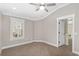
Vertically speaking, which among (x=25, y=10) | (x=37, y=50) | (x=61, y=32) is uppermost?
(x=25, y=10)

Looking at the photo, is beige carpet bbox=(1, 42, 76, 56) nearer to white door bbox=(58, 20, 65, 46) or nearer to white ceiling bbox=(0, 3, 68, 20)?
white door bbox=(58, 20, 65, 46)

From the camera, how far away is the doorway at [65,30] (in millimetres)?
1511

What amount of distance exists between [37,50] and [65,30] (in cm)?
66

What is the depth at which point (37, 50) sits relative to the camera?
1.53 meters

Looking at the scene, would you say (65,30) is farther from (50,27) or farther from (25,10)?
(25,10)

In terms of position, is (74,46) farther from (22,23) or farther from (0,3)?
(0,3)

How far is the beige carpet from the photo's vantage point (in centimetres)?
145

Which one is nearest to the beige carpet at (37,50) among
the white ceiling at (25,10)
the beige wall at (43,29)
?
the beige wall at (43,29)

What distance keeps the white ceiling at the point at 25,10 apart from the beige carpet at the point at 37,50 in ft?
1.69

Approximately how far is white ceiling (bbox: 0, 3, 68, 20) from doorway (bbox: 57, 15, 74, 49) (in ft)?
0.80

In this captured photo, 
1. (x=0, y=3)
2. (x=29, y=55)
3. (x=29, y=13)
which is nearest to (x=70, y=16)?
(x=29, y=13)

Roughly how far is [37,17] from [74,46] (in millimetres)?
844

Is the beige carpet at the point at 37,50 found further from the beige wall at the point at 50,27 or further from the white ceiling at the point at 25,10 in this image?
the white ceiling at the point at 25,10

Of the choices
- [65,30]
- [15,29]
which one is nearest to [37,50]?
[15,29]
